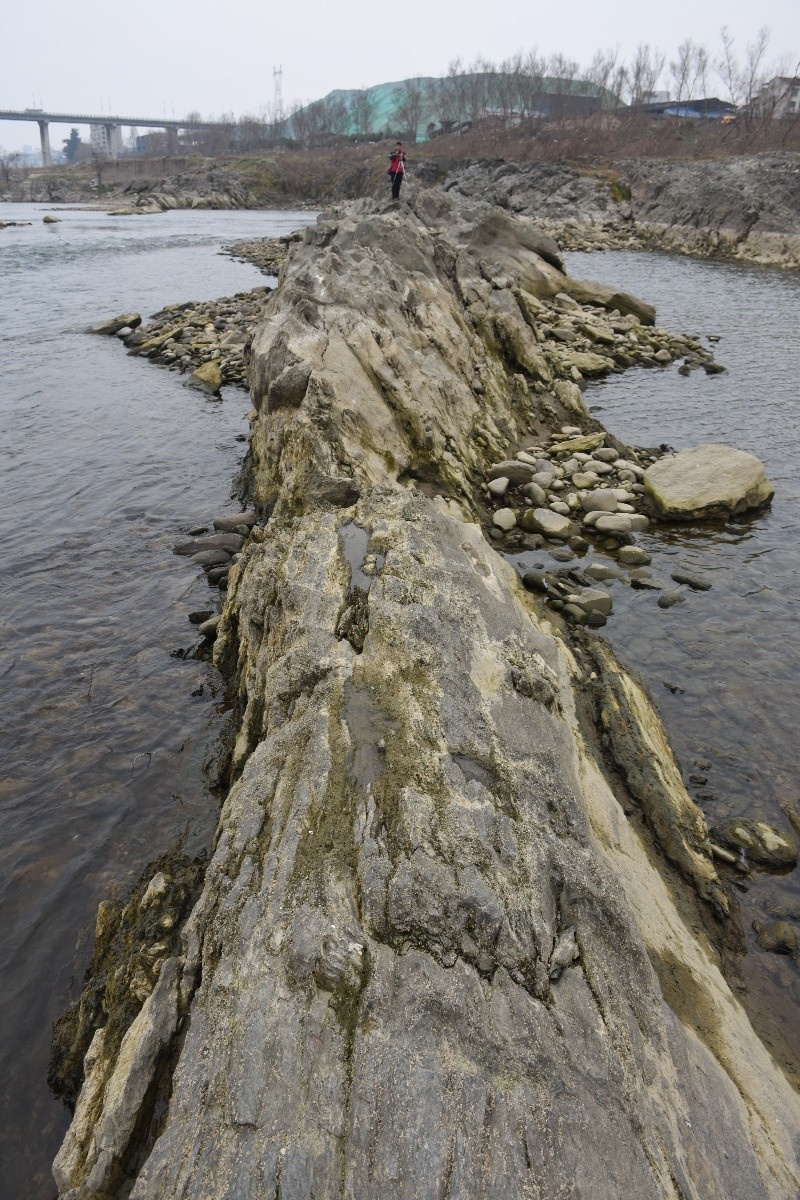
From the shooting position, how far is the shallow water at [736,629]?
23.4 feet

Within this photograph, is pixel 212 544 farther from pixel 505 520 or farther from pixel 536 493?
pixel 536 493

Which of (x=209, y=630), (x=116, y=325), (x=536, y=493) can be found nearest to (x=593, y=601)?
(x=536, y=493)

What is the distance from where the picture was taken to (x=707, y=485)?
581 inches

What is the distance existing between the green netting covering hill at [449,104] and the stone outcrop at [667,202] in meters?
61.7

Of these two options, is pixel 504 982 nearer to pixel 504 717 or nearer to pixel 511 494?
pixel 504 717

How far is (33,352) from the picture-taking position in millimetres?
26688

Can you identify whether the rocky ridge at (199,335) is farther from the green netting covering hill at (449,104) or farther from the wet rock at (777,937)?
the green netting covering hill at (449,104)

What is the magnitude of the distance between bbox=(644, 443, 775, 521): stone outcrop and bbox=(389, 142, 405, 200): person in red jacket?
22193mm

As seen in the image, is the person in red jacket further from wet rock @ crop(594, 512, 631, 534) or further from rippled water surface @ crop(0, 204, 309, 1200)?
wet rock @ crop(594, 512, 631, 534)

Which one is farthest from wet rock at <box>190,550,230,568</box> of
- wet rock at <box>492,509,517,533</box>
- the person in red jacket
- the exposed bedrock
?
the person in red jacket

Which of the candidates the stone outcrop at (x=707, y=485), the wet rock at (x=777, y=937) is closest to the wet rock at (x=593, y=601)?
the stone outcrop at (x=707, y=485)

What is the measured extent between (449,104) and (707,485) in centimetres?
16820

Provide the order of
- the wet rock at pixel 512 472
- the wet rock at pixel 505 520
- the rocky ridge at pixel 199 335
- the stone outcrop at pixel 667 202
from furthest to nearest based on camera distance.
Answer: the stone outcrop at pixel 667 202
the rocky ridge at pixel 199 335
the wet rock at pixel 512 472
the wet rock at pixel 505 520

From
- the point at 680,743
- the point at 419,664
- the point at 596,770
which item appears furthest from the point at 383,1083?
the point at 680,743
